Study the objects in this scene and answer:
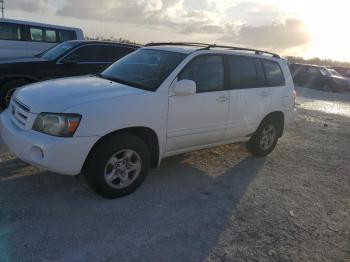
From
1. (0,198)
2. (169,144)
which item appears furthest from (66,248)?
(169,144)

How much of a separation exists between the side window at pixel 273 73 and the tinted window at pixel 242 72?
0.36 meters

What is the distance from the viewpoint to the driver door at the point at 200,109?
4.79 m

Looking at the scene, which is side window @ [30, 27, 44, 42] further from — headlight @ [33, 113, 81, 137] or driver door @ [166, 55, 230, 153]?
headlight @ [33, 113, 81, 137]

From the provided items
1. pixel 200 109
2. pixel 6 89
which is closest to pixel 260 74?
pixel 200 109

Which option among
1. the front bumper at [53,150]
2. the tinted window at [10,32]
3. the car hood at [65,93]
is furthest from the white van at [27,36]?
the front bumper at [53,150]

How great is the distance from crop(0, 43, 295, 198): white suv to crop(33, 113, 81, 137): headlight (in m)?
0.01

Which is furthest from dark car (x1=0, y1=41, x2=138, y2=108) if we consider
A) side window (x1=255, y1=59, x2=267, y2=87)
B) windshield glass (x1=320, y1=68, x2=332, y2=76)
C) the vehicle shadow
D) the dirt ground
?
windshield glass (x1=320, y1=68, x2=332, y2=76)

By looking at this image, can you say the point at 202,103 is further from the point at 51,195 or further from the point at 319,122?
the point at 319,122

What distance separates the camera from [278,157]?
6859mm

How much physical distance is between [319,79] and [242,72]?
19930 millimetres

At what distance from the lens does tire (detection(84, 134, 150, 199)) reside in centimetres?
412

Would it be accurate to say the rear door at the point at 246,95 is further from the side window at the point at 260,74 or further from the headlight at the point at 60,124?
the headlight at the point at 60,124

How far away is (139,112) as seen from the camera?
14.2 feet

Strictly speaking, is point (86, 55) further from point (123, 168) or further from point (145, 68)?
point (123, 168)
